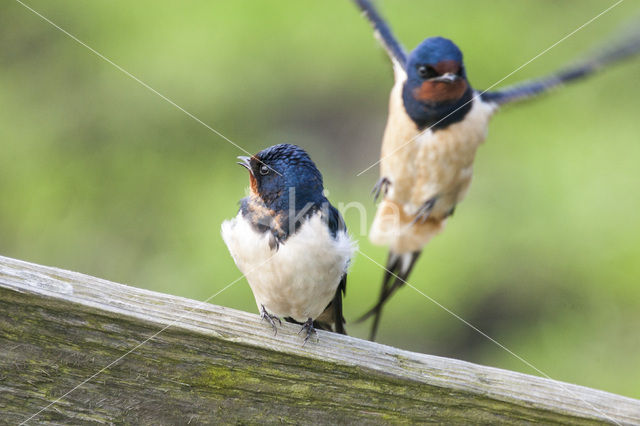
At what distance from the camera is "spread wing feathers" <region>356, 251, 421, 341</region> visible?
271 centimetres

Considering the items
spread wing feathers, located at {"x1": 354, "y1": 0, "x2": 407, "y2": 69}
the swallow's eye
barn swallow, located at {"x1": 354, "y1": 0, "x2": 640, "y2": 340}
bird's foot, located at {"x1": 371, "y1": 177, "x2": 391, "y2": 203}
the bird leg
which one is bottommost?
the bird leg

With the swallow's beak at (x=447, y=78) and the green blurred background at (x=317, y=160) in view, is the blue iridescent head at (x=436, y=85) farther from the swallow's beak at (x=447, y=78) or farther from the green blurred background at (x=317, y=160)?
the green blurred background at (x=317, y=160)

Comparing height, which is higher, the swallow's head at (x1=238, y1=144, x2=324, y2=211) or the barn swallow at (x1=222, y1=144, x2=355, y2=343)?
the swallow's head at (x1=238, y1=144, x2=324, y2=211)

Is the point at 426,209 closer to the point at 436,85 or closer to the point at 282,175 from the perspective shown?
the point at 436,85

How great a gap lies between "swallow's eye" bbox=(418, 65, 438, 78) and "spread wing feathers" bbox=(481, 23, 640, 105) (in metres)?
0.27

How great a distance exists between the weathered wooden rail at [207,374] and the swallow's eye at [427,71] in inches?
40.3

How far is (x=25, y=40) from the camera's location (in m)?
3.89

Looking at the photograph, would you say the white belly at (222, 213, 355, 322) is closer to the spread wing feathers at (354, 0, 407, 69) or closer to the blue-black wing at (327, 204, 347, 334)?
the blue-black wing at (327, 204, 347, 334)

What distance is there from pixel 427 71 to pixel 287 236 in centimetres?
65

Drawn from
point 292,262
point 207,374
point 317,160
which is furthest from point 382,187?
point 317,160

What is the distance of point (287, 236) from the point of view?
2.18 metres

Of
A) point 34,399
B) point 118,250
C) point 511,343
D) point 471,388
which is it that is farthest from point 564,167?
point 34,399

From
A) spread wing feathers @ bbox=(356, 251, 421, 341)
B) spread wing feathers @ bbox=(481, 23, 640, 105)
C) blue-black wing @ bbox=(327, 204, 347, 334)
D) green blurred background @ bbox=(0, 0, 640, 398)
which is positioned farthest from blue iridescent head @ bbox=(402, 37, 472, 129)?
green blurred background @ bbox=(0, 0, 640, 398)

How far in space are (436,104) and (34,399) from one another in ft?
5.00
